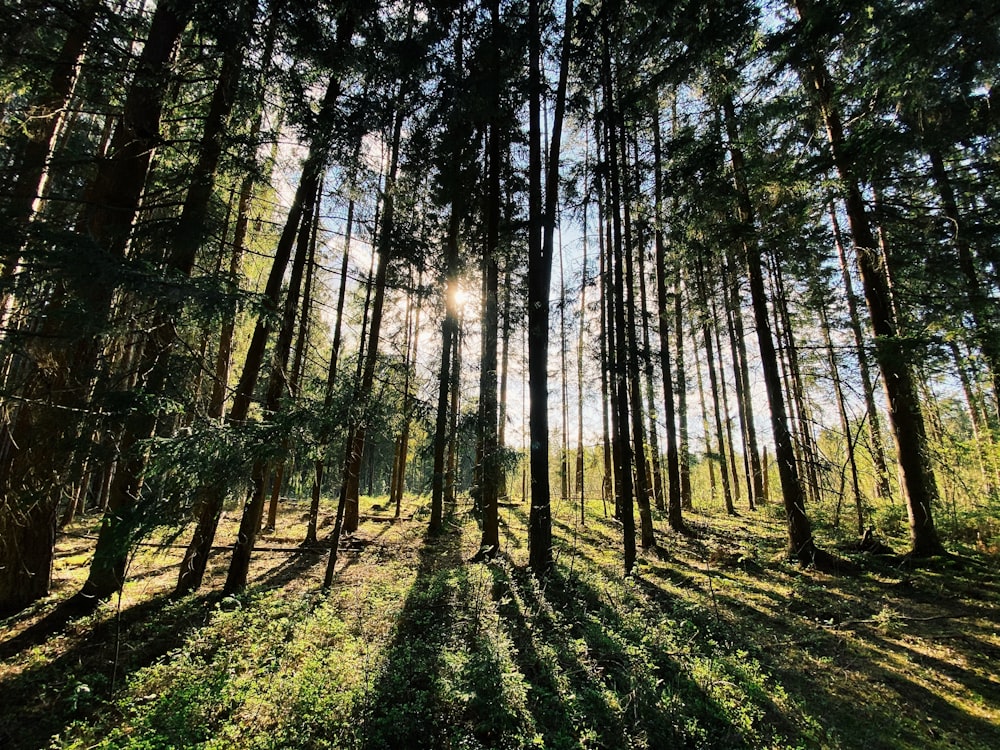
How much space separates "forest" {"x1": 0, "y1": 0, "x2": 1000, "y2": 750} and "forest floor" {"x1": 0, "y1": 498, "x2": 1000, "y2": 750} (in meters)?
0.05

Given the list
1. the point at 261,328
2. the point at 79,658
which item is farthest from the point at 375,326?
the point at 79,658

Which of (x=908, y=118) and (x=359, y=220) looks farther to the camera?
(x=359, y=220)

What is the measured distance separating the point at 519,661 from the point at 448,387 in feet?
23.7

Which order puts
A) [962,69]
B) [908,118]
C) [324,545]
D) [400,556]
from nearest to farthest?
[962,69]
[908,118]
[400,556]
[324,545]

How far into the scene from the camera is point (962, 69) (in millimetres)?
4293

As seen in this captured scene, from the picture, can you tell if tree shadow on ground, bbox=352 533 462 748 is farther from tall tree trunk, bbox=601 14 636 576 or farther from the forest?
tall tree trunk, bbox=601 14 636 576

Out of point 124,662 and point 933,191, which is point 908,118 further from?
point 124,662

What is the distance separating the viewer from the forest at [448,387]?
3.81 m

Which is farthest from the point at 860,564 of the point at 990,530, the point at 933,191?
the point at 933,191

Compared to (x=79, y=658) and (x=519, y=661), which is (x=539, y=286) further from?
(x=79, y=658)

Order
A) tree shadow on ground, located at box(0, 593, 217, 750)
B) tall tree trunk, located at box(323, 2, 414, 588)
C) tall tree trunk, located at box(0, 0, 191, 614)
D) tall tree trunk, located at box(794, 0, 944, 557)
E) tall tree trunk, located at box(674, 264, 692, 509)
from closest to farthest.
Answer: tree shadow on ground, located at box(0, 593, 217, 750)
tall tree trunk, located at box(0, 0, 191, 614)
tall tree trunk, located at box(323, 2, 414, 588)
tall tree trunk, located at box(794, 0, 944, 557)
tall tree trunk, located at box(674, 264, 692, 509)

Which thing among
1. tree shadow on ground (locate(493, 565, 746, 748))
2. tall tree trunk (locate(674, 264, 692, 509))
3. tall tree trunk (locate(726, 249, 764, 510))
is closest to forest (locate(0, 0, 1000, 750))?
tree shadow on ground (locate(493, 565, 746, 748))

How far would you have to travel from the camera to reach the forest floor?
3.57 metres

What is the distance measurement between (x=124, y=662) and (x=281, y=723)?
2664mm
